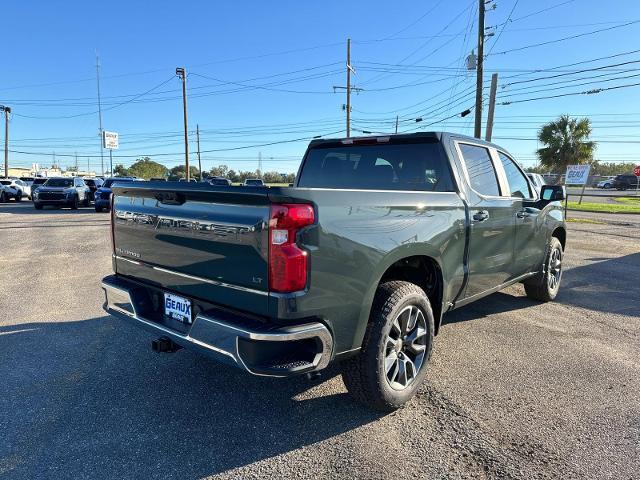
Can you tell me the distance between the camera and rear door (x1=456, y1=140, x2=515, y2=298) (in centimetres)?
390

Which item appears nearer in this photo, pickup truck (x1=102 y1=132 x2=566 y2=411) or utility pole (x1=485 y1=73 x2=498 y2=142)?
pickup truck (x1=102 y1=132 x2=566 y2=411)

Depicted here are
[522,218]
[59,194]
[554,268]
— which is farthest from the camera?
[59,194]

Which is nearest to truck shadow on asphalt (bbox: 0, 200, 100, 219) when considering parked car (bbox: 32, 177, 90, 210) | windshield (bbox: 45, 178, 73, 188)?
parked car (bbox: 32, 177, 90, 210)

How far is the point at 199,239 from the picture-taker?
8.95 feet

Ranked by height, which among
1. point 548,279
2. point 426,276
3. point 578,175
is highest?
point 578,175

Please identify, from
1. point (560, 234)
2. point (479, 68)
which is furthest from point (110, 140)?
point (560, 234)

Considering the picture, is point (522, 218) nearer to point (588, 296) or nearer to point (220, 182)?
point (588, 296)

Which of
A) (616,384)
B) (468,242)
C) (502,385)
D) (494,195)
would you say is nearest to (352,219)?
(468,242)

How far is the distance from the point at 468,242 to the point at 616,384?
63.8 inches

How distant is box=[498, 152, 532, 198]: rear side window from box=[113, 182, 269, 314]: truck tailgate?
3341mm

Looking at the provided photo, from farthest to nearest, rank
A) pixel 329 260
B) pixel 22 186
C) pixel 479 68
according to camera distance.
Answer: pixel 22 186 → pixel 479 68 → pixel 329 260

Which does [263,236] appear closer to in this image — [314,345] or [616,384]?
[314,345]

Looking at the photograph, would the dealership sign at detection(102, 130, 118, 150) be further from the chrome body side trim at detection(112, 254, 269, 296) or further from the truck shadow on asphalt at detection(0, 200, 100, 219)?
the chrome body side trim at detection(112, 254, 269, 296)

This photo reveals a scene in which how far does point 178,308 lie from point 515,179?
3.91 metres
